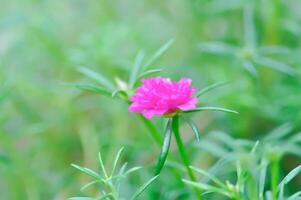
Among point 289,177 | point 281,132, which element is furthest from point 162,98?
point 281,132

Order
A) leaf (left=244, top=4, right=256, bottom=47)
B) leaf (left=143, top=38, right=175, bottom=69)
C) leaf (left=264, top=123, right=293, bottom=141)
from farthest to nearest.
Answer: leaf (left=244, top=4, right=256, bottom=47), leaf (left=264, top=123, right=293, bottom=141), leaf (left=143, top=38, right=175, bottom=69)

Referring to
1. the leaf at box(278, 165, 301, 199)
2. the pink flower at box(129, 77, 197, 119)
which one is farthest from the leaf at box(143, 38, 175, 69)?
the leaf at box(278, 165, 301, 199)

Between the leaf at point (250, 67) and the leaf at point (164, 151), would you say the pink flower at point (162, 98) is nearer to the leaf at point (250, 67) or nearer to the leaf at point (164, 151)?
the leaf at point (164, 151)

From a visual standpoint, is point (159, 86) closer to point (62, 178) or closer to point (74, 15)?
point (62, 178)

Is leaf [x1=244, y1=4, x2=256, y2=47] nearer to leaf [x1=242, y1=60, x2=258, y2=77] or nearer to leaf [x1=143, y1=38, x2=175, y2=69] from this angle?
leaf [x1=242, y1=60, x2=258, y2=77]

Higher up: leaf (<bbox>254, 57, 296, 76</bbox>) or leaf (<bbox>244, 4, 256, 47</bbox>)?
leaf (<bbox>244, 4, 256, 47</bbox>)

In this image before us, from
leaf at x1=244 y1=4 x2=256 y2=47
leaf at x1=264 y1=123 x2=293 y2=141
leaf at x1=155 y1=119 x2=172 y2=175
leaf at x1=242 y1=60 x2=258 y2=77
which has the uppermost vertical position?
leaf at x1=155 y1=119 x2=172 y2=175

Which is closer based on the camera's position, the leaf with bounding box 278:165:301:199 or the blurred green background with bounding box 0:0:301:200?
the leaf with bounding box 278:165:301:199

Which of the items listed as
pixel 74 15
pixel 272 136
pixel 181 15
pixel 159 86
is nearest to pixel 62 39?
pixel 74 15

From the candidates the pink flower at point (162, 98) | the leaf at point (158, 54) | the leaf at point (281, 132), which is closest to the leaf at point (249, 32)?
the leaf at point (281, 132)
